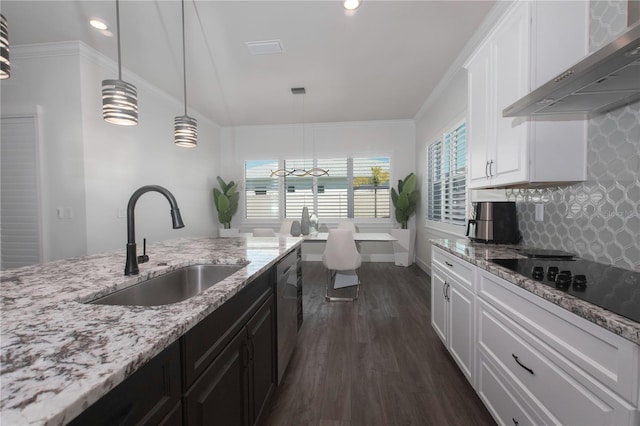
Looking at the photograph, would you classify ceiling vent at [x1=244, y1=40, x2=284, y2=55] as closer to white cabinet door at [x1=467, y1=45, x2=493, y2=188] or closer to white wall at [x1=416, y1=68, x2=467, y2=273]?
white cabinet door at [x1=467, y1=45, x2=493, y2=188]

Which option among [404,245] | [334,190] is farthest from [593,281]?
[334,190]

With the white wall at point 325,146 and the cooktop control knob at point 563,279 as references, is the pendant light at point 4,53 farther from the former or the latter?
the white wall at point 325,146

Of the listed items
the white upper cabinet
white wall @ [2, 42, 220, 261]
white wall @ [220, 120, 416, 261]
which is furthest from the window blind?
white wall @ [2, 42, 220, 261]

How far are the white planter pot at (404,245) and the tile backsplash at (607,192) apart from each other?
332 centimetres

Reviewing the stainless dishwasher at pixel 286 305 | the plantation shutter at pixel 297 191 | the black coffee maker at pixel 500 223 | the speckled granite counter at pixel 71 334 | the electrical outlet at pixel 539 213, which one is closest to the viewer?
the speckled granite counter at pixel 71 334

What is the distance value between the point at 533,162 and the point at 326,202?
Answer: 437 centimetres

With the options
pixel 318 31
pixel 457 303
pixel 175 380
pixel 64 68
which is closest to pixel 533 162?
pixel 457 303

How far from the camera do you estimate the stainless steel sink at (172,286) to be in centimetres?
114

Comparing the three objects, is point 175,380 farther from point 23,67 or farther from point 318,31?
point 23,67

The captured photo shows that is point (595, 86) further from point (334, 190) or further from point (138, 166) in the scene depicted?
point (334, 190)

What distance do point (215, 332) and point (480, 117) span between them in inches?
88.9

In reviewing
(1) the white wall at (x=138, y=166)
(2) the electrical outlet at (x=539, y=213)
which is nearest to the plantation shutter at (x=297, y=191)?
(1) the white wall at (x=138, y=166)

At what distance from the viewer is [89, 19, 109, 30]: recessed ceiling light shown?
8.42 feet

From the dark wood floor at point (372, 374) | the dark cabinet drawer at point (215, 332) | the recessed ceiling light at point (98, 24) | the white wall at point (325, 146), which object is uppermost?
the recessed ceiling light at point (98, 24)
